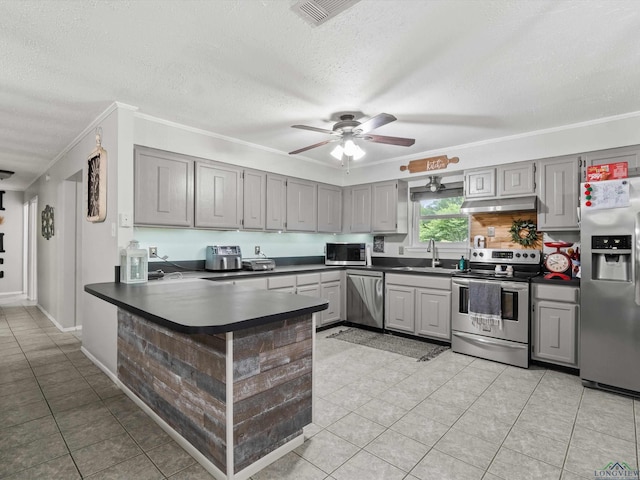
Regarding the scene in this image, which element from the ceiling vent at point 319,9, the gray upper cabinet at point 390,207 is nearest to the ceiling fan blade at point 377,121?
the ceiling vent at point 319,9

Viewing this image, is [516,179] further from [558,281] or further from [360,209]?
[360,209]

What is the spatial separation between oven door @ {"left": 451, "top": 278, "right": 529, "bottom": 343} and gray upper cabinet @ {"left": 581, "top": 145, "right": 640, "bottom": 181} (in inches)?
52.7

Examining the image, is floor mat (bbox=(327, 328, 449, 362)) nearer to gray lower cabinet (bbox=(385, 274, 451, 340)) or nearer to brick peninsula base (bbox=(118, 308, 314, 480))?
gray lower cabinet (bbox=(385, 274, 451, 340))

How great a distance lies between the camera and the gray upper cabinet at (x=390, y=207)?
510cm

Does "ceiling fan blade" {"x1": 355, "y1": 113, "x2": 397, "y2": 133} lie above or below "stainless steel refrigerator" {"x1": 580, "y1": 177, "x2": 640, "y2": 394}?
above

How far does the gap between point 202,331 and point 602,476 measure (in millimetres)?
2276

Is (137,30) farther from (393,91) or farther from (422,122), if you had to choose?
(422,122)

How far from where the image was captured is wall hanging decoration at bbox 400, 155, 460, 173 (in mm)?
4598

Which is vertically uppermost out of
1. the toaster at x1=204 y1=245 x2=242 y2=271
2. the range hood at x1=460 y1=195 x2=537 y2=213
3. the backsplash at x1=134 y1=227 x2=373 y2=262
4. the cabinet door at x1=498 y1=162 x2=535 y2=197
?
the cabinet door at x1=498 y1=162 x2=535 y2=197

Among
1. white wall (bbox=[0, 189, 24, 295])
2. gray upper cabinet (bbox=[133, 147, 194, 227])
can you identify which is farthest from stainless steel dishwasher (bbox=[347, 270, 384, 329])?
white wall (bbox=[0, 189, 24, 295])

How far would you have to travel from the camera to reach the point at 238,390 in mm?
1789

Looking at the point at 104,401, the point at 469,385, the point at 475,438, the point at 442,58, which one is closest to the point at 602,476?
the point at 475,438

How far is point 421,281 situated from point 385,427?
2.28 metres

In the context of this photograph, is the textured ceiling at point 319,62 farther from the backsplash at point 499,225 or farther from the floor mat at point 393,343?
Answer: the floor mat at point 393,343
